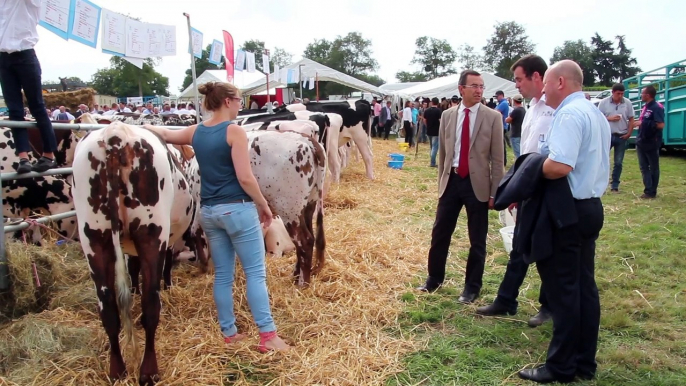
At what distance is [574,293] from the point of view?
10.3ft

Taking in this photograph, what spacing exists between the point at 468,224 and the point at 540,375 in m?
1.71

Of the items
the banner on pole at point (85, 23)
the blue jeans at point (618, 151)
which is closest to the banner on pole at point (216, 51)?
the banner on pole at point (85, 23)

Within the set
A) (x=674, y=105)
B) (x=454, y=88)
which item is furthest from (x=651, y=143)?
(x=454, y=88)

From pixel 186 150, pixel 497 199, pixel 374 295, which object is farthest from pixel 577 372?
pixel 186 150

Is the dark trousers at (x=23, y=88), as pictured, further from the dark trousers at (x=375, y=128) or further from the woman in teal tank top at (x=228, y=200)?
the dark trousers at (x=375, y=128)

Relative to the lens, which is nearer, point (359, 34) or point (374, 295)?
point (374, 295)

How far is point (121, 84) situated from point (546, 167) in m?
82.2

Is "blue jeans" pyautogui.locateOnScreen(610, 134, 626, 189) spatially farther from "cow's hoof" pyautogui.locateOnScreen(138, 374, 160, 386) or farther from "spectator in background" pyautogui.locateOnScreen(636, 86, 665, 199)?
"cow's hoof" pyautogui.locateOnScreen(138, 374, 160, 386)

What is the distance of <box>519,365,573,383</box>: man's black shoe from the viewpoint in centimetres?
326

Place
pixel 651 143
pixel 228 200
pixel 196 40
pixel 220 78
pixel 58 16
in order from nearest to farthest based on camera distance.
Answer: pixel 228 200 < pixel 58 16 < pixel 651 143 < pixel 196 40 < pixel 220 78

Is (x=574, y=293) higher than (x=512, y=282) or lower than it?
higher

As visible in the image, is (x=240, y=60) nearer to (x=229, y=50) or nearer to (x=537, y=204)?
(x=229, y=50)

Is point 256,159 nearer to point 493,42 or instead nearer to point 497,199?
point 497,199

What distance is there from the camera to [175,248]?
17.5 feet
